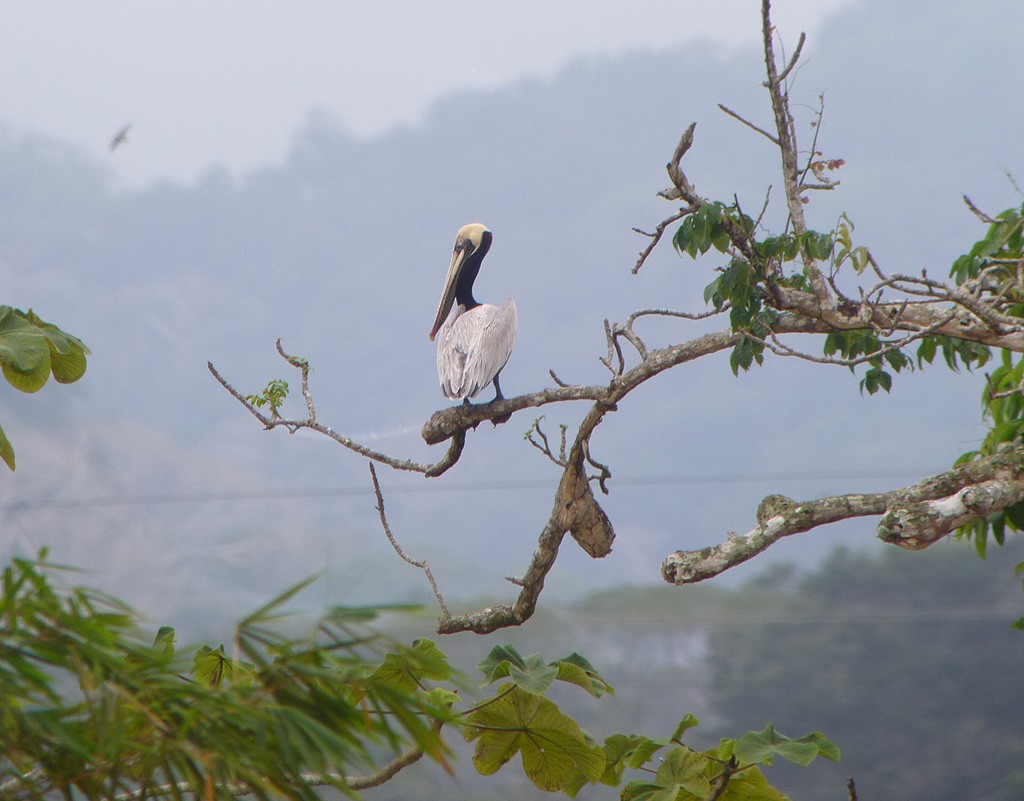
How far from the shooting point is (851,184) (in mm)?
36656

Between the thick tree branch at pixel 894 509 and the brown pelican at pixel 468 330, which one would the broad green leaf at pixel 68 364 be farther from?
the thick tree branch at pixel 894 509

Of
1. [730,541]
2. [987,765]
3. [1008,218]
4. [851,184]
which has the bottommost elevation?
[987,765]

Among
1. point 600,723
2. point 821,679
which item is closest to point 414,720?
point 600,723

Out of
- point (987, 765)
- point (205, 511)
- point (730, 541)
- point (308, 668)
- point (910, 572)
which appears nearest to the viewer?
point (308, 668)

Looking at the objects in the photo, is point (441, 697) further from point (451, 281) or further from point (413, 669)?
point (451, 281)

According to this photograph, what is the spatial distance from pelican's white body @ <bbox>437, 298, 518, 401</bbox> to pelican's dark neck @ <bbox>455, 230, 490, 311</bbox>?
479mm

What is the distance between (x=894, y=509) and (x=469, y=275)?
2936 mm

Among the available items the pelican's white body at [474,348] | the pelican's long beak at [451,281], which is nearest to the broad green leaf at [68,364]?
the pelican's white body at [474,348]

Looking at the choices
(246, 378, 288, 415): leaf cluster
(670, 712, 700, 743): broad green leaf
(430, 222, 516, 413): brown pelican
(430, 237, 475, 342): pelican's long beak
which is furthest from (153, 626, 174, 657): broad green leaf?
(430, 237, 475, 342): pelican's long beak

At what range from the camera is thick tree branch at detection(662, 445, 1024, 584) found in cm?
295

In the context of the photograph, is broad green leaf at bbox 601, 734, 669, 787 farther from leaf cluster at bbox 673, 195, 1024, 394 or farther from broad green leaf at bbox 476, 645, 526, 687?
leaf cluster at bbox 673, 195, 1024, 394

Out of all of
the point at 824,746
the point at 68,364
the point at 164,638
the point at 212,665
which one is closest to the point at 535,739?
the point at 824,746

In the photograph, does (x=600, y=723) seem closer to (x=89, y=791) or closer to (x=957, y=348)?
(x=957, y=348)

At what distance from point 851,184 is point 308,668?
3706 cm
